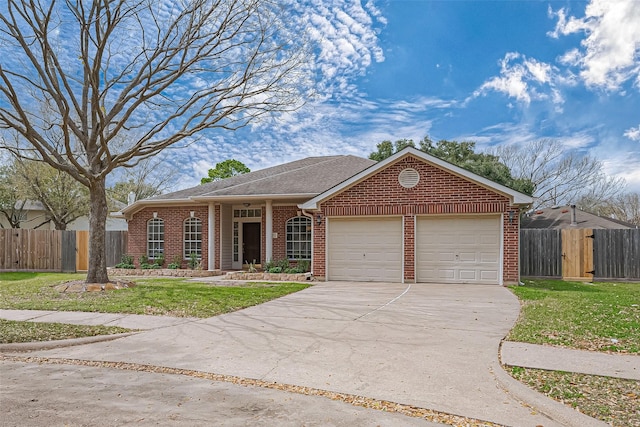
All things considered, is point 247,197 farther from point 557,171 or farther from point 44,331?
point 557,171

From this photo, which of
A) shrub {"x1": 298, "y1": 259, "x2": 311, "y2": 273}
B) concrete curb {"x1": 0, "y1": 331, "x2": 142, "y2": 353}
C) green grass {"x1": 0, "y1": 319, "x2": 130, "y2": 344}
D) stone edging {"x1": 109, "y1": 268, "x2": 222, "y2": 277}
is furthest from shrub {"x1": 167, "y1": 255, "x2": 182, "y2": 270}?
concrete curb {"x1": 0, "y1": 331, "x2": 142, "y2": 353}

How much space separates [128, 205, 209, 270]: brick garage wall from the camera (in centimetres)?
1875

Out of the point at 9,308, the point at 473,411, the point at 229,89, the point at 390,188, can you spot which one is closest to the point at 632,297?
the point at 390,188

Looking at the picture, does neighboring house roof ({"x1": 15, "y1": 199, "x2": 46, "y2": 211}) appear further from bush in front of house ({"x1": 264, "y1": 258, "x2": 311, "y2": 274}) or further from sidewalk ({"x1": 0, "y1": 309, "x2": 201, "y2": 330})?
sidewalk ({"x1": 0, "y1": 309, "x2": 201, "y2": 330})

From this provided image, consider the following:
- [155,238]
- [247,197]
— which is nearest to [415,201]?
[247,197]

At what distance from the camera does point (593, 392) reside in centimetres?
443

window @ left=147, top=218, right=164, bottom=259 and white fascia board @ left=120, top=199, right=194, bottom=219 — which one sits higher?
white fascia board @ left=120, top=199, right=194, bottom=219

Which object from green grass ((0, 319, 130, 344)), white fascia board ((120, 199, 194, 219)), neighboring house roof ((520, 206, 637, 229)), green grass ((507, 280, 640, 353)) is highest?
white fascia board ((120, 199, 194, 219))

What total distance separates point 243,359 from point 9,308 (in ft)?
22.8

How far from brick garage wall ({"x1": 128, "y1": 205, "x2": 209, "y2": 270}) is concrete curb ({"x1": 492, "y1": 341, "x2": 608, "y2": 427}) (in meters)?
Answer: 15.2

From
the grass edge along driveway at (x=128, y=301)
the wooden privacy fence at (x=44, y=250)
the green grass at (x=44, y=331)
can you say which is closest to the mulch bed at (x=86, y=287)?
the grass edge along driveway at (x=128, y=301)

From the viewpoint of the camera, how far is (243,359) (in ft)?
19.3

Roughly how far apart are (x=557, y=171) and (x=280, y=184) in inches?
1020

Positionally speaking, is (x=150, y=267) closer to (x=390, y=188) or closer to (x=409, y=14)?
(x=390, y=188)
